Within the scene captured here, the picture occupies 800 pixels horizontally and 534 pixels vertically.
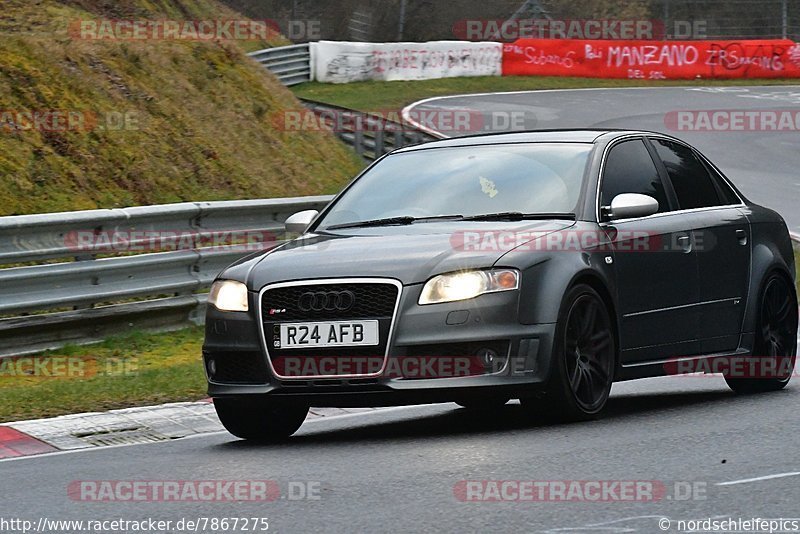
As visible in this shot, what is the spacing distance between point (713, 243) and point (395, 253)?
2592 mm

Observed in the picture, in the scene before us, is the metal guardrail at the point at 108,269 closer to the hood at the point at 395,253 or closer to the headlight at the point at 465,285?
the hood at the point at 395,253

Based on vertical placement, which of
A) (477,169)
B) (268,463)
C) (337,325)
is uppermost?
(477,169)

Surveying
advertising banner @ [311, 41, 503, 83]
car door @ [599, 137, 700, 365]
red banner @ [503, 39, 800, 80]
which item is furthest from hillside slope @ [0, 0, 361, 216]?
red banner @ [503, 39, 800, 80]

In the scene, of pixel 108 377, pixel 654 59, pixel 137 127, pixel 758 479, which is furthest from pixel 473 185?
pixel 654 59

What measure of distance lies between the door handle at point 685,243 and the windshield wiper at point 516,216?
97 cm

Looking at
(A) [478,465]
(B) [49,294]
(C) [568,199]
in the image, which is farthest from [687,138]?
(A) [478,465]

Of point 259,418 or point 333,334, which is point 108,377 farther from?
point 333,334

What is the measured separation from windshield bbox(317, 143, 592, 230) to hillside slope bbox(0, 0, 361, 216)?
725cm

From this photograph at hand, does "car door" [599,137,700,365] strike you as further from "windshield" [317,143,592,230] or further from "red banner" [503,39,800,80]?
"red banner" [503,39,800,80]

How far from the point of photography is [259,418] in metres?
8.68

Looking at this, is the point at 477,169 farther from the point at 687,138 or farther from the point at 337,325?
the point at 687,138

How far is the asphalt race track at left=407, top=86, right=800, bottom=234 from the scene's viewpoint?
26.4 metres

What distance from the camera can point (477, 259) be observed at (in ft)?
26.1

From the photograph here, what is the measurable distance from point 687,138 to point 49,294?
2098 centimetres
